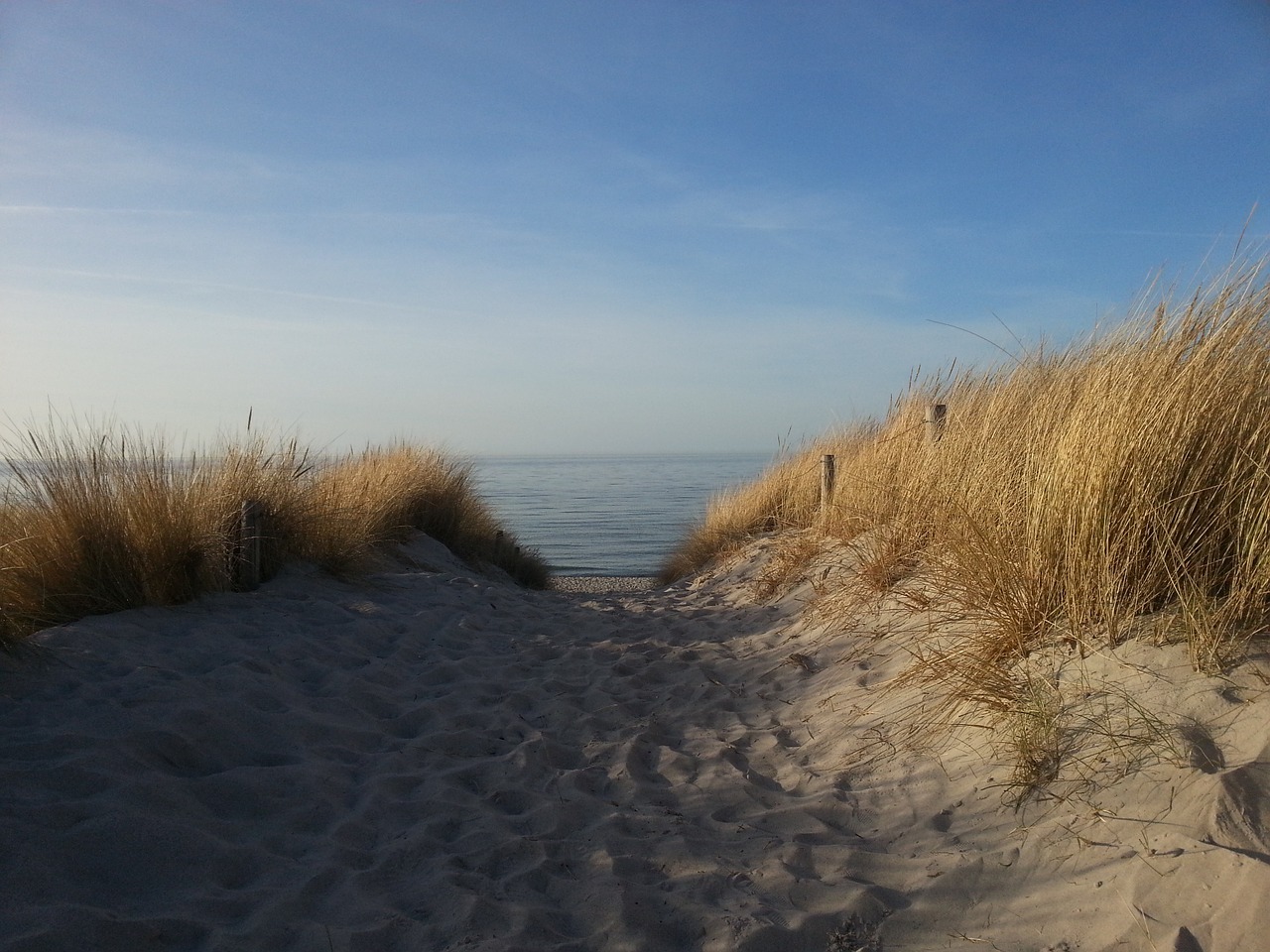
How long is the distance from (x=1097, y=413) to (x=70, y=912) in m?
3.82

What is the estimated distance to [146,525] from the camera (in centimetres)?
463

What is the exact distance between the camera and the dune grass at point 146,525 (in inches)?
163

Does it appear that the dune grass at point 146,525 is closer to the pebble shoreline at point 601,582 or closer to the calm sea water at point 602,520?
the pebble shoreline at point 601,582

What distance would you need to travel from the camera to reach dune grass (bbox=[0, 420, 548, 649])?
13.6 ft

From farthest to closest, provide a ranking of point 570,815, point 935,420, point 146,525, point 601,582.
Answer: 1. point 601,582
2. point 935,420
3. point 146,525
4. point 570,815

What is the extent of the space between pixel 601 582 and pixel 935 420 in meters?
7.06

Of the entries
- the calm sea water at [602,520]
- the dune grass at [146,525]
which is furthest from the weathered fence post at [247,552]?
the calm sea water at [602,520]

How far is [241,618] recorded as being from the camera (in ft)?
15.3

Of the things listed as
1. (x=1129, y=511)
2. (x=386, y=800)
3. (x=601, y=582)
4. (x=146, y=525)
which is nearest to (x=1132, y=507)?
(x=1129, y=511)

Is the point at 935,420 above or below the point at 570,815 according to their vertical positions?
above

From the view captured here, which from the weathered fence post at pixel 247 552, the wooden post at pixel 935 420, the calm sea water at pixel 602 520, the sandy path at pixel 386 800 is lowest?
the calm sea water at pixel 602 520

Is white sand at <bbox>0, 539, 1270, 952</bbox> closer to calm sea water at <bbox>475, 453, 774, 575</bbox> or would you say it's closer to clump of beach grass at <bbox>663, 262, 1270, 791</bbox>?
clump of beach grass at <bbox>663, 262, 1270, 791</bbox>

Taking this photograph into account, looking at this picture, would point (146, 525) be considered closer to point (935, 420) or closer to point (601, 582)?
point (935, 420)

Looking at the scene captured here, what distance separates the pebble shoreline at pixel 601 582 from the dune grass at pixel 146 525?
465cm
